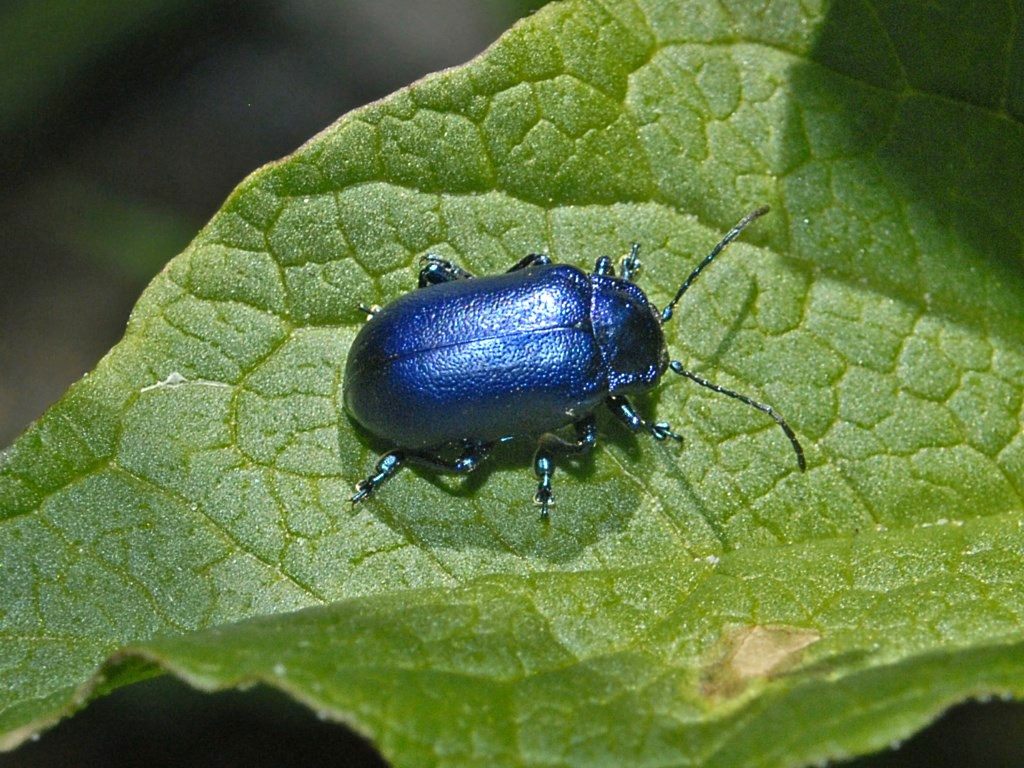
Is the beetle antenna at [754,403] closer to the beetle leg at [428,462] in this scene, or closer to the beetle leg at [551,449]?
the beetle leg at [551,449]

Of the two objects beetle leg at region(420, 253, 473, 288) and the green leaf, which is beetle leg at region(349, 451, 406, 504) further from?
beetle leg at region(420, 253, 473, 288)

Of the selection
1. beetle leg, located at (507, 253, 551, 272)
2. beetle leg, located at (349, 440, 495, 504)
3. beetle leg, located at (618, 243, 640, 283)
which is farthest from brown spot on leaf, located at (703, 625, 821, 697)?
beetle leg, located at (507, 253, 551, 272)

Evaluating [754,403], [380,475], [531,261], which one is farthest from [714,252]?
[380,475]

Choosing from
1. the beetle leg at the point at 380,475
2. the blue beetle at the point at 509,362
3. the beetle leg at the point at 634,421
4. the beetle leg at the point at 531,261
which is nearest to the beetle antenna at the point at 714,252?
the blue beetle at the point at 509,362

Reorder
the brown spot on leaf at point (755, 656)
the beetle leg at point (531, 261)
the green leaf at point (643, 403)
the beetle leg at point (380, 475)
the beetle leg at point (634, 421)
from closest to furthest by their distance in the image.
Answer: the brown spot on leaf at point (755, 656)
the green leaf at point (643, 403)
the beetle leg at point (380, 475)
the beetle leg at point (634, 421)
the beetle leg at point (531, 261)

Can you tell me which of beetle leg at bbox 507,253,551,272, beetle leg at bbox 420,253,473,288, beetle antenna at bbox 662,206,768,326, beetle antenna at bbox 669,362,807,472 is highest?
beetle leg at bbox 420,253,473,288

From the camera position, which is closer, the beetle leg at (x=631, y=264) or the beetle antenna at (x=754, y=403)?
the beetle antenna at (x=754, y=403)

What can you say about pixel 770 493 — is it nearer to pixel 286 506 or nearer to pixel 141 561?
pixel 286 506
